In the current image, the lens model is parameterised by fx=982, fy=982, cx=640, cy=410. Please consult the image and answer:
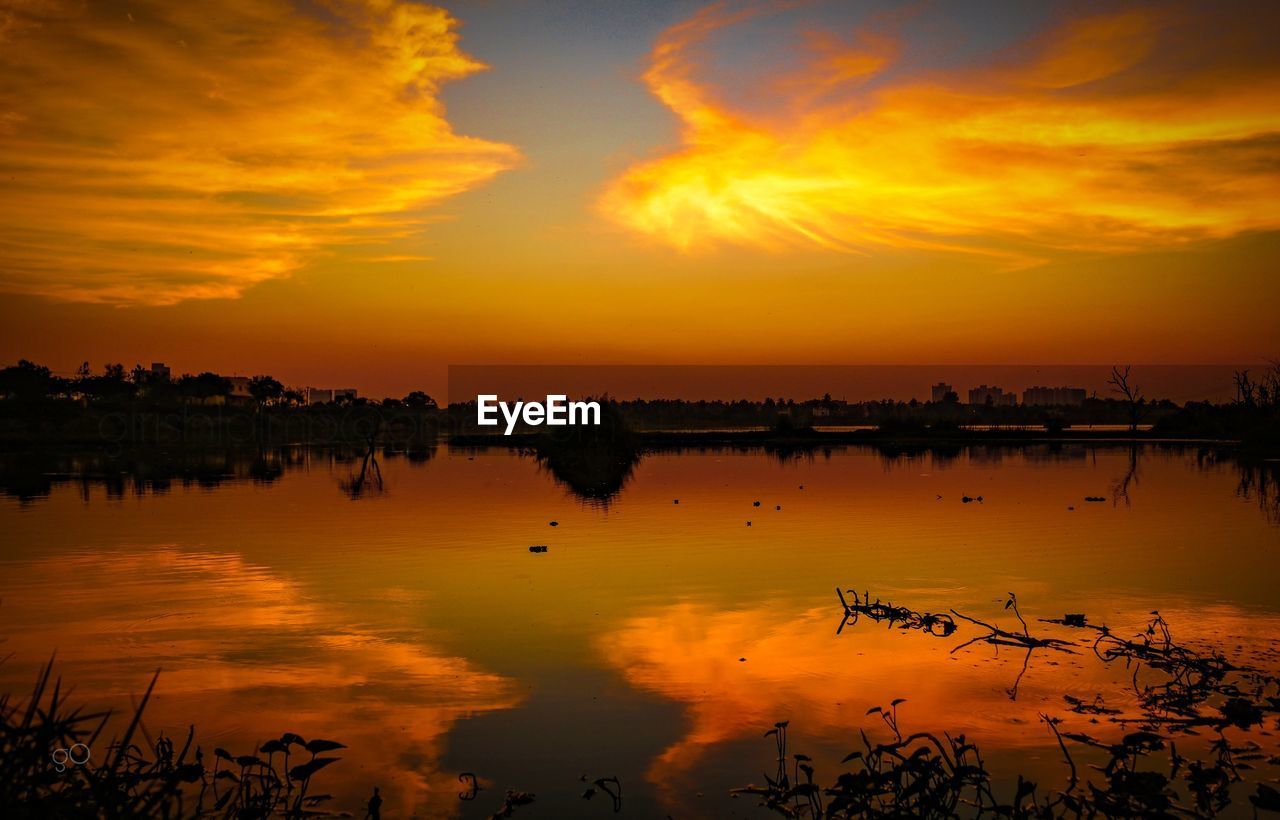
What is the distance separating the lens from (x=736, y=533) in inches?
968

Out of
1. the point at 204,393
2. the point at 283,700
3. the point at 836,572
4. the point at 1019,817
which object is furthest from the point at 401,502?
the point at 204,393

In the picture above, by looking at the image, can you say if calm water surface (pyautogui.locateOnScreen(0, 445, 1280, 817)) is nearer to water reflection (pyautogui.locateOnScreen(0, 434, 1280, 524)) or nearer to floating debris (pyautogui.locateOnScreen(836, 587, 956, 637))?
floating debris (pyautogui.locateOnScreen(836, 587, 956, 637))

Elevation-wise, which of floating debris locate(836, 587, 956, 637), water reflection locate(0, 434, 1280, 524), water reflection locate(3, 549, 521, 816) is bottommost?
water reflection locate(3, 549, 521, 816)

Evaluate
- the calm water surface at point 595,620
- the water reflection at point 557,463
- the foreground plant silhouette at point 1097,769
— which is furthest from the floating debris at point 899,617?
the water reflection at point 557,463

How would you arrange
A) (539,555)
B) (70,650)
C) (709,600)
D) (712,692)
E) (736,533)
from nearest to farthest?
(712,692)
(70,650)
(709,600)
(539,555)
(736,533)

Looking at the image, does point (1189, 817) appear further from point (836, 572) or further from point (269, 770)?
point (836, 572)

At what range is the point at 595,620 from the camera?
48.7 feet

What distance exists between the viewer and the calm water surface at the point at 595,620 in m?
9.39

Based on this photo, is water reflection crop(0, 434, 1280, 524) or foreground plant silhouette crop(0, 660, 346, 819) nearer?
foreground plant silhouette crop(0, 660, 346, 819)

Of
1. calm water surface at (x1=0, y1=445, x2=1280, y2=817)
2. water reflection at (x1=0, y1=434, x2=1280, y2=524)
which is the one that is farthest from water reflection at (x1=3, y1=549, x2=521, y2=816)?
water reflection at (x1=0, y1=434, x2=1280, y2=524)

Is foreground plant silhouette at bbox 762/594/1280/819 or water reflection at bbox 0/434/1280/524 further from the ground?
water reflection at bbox 0/434/1280/524

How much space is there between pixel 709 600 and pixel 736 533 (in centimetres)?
842

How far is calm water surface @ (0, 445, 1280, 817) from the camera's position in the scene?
30.8 ft

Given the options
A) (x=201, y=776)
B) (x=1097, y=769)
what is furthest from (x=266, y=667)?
(x=1097, y=769)
